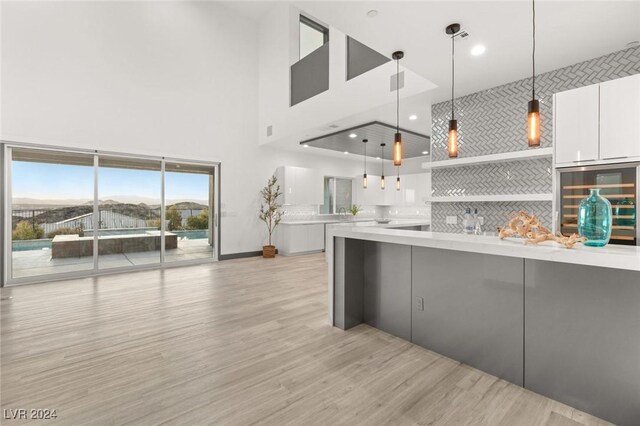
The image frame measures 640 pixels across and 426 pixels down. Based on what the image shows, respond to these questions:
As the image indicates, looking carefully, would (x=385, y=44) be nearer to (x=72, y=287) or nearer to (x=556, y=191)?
(x=556, y=191)

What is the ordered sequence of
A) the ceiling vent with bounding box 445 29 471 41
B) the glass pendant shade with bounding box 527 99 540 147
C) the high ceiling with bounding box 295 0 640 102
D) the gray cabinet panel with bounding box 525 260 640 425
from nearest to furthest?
the gray cabinet panel with bounding box 525 260 640 425, the glass pendant shade with bounding box 527 99 540 147, the high ceiling with bounding box 295 0 640 102, the ceiling vent with bounding box 445 29 471 41

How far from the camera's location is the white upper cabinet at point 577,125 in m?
2.96

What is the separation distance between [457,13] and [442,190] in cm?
259

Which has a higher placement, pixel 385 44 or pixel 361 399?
pixel 385 44

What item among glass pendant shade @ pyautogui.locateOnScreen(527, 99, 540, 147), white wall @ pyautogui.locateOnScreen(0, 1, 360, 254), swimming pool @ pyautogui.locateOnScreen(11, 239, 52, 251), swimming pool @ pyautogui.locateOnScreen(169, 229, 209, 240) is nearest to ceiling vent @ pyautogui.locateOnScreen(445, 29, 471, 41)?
glass pendant shade @ pyautogui.locateOnScreen(527, 99, 540, 147)

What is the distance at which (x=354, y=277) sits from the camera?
3242mm

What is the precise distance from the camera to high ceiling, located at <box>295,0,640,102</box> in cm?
236

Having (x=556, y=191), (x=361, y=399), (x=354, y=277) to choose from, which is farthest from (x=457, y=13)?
(x=361, y=399)

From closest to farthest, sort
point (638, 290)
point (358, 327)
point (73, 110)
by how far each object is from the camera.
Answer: point (638, 290)
point (358, 327)
point (73, 110)

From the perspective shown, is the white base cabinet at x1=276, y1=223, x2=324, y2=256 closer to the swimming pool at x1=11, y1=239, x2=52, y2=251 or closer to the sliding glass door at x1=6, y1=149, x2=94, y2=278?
the sliding glass door at x1=6, y1=149, x2=94, y2=278

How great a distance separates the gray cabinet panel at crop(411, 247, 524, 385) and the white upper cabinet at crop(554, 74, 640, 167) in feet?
5.80

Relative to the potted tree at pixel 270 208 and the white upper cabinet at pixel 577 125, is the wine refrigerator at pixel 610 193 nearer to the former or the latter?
the white upper cabinet at pixel 577 125

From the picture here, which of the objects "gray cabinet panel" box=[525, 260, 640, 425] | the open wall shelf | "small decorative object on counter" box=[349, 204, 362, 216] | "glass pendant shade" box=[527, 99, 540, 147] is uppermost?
"glass pendant shade" box=[527, 99, 540, 147]

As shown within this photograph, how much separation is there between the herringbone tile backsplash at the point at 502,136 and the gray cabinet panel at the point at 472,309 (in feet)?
6.31
